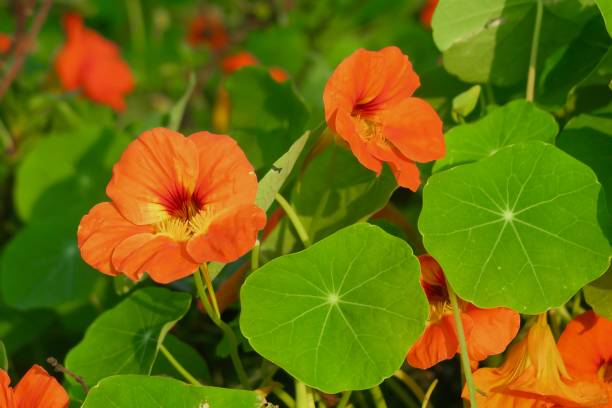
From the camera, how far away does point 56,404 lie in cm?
77

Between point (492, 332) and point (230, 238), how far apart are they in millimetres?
262

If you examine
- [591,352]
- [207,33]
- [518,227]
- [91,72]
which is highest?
[91,72]

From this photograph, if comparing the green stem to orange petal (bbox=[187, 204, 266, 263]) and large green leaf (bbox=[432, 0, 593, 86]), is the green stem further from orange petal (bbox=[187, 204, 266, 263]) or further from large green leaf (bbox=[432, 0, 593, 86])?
large green leaf (bbox=[432, 0, 593, 86])

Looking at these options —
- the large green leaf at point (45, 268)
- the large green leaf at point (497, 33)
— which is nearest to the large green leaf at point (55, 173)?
the large green leaf at point (45, 268)

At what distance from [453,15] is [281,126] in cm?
28

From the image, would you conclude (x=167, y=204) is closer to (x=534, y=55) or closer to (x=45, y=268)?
(x=534, y=55)

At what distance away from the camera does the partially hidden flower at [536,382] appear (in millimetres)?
767

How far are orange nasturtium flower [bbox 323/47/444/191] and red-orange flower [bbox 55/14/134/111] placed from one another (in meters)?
1.14

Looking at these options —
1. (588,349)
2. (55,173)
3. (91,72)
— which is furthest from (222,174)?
(91,72)

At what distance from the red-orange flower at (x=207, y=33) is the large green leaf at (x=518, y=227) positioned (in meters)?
1.92

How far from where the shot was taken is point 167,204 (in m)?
0.81

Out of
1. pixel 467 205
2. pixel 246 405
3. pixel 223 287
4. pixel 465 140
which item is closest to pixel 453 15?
pixel 465 140

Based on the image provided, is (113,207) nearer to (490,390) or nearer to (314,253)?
(314,253)

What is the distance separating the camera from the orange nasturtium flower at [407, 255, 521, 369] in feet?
2.56
